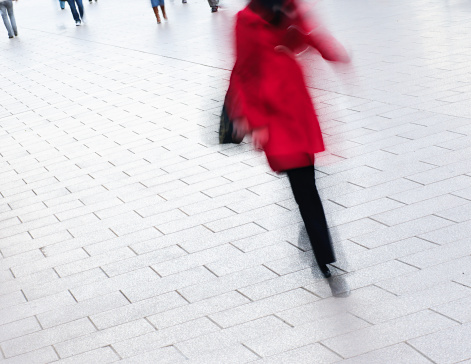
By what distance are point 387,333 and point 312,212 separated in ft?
3.22

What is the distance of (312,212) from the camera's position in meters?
4.43

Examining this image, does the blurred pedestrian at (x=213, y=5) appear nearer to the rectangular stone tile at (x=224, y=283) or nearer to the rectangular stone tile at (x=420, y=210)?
the rectangular stone tile at (x=420, y=210)

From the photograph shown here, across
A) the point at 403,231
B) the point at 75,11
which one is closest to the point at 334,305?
the point at 403,231

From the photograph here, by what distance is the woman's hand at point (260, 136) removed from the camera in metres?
4.20

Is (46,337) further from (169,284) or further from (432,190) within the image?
(432,190)

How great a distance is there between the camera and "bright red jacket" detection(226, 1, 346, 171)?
4.13 m

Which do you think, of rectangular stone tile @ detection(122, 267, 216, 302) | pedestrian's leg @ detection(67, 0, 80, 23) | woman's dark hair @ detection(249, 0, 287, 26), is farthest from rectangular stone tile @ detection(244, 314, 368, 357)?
pedestrian's leg @ detection(67, 0, 80, 23)

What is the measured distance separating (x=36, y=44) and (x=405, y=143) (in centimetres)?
1373

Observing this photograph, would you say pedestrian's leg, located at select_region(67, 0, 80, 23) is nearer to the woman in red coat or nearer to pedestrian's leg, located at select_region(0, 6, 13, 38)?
pedestrian's leg, located at select_region(0, 6, 13, 38)

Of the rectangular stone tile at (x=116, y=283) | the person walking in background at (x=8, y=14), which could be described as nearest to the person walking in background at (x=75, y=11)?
the person walking in background at (x=8, y=14)

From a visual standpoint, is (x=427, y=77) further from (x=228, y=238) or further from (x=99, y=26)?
(x=99, y=26)

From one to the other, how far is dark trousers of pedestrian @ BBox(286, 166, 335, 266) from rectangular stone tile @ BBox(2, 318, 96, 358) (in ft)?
4.36

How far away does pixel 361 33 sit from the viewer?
39.3 ft

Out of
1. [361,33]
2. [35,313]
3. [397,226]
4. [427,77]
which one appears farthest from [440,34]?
[35,313]
